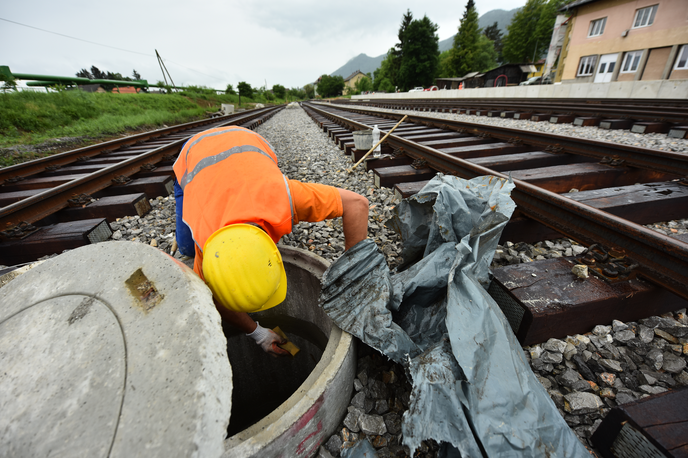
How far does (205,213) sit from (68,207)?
3066mm

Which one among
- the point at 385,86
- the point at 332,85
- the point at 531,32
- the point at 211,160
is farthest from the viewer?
the point at 332,85

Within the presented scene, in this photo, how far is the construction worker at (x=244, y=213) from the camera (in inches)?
50.1

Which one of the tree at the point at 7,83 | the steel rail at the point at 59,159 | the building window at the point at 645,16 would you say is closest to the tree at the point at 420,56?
the building window at the point at 645,16

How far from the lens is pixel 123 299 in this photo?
115cm

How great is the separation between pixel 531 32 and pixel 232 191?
7477cm

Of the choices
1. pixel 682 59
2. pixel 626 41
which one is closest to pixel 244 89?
pixel 626 41

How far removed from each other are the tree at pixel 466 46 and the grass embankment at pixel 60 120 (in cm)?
5395

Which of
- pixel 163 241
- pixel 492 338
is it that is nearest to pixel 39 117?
pixel 163 241

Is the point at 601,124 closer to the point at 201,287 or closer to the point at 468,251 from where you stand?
the point at 468,251

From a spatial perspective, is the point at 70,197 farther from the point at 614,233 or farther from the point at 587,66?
the point at 587,66

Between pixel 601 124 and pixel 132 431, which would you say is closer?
pixel 132 431

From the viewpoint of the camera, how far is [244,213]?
4.59ft

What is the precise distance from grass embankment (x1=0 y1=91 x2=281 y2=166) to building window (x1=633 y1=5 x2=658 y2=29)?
30849 millimetres

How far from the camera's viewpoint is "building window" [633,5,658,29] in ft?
63.7
